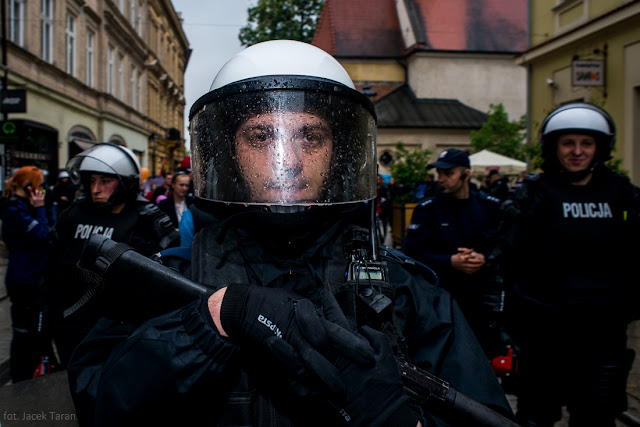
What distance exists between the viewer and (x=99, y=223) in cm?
302

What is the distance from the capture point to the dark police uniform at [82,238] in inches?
112

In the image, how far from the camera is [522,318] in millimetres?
2559

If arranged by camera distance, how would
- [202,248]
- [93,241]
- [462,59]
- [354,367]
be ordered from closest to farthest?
[354,367]
[93,241]
[202,248]
[462,59]

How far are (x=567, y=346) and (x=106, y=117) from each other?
1809 centimetres

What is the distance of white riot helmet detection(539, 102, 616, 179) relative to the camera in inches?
98.0

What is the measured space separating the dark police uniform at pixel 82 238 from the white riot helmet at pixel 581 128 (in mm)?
2222

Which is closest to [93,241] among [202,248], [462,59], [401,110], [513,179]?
[202,248]

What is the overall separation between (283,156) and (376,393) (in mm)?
669

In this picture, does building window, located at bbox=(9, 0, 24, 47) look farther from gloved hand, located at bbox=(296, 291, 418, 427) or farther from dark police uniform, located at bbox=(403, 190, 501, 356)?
gloved hand, located at bbox=(296, 291, 418, 427)

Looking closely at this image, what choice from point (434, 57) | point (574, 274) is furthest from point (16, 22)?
point (434, 57)

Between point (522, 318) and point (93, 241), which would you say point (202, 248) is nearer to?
point (93, 241)

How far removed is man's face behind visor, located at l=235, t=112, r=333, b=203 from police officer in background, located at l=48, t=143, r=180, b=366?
68.8 inches

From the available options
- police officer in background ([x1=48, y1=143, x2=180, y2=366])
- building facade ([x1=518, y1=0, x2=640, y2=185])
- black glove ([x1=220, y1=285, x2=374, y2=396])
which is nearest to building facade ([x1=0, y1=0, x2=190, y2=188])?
police officer in background ([x1=48, y1=143, x2=180, y2=366])

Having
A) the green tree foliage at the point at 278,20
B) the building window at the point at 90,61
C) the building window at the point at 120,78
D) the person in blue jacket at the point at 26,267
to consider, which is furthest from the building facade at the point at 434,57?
the person in blue jacket at the point at 26,267
